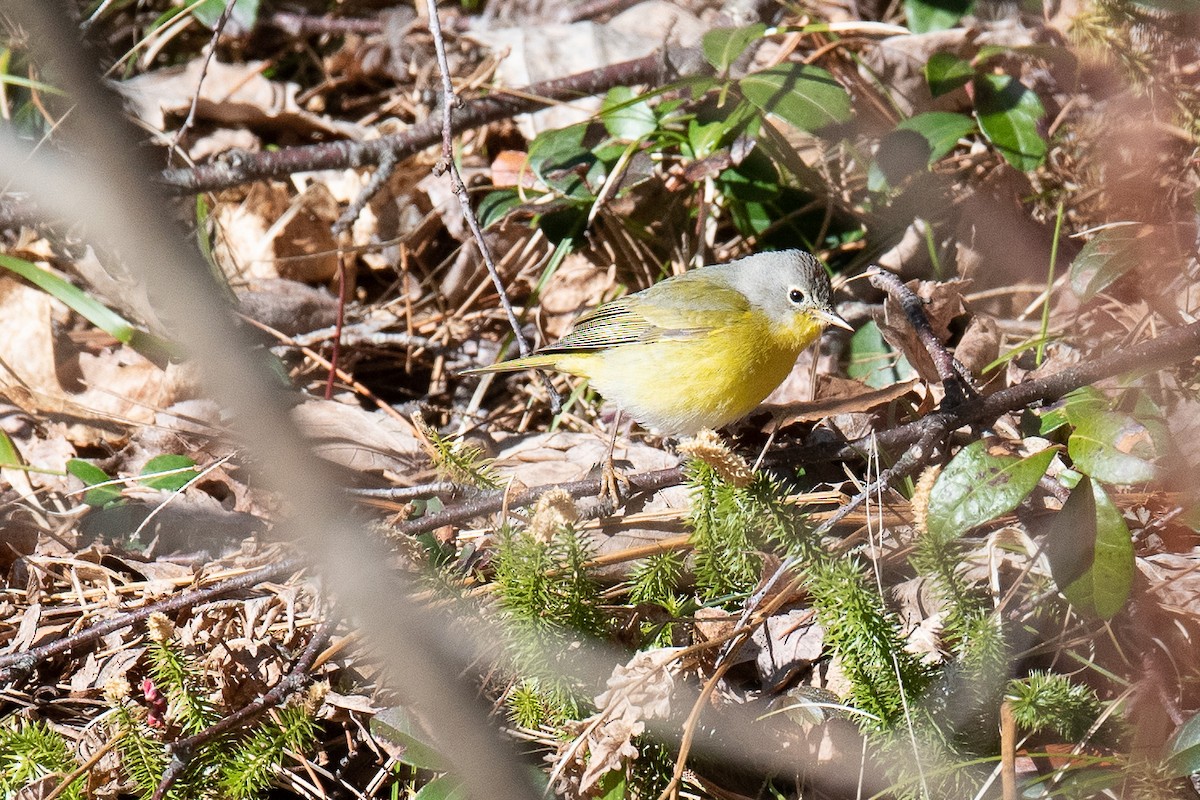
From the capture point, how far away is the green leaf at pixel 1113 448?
8.57ft

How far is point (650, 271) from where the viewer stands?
4875 mm

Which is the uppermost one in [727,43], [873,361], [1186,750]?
[727,43]

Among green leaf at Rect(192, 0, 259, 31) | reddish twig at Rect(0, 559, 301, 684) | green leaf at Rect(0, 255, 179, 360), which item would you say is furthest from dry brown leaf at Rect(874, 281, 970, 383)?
green leaf at Rect(192, 0, 259, 31)

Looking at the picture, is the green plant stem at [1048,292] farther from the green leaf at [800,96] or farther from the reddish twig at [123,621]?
the reddish twig at [123,621]

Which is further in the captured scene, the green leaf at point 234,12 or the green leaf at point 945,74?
the green leaf at point 234,12

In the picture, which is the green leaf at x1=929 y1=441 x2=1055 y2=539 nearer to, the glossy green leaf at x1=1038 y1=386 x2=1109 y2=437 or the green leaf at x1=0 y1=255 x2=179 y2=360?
the glossy green leaf at x1=1038 y1=386 x2=1109 y2=437

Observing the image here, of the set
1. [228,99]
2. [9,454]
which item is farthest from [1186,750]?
[228,99]

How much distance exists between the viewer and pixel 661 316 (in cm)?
407

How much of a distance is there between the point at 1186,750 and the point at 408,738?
1.97 m

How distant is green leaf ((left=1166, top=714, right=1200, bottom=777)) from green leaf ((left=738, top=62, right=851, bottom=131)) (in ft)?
8.46

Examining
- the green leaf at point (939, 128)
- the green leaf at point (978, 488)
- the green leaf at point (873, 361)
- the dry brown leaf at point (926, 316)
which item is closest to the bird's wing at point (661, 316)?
the green leaf at point (873, 361)

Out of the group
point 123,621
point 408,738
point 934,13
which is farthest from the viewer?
point 934,13

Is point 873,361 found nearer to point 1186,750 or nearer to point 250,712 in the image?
point 1186,750

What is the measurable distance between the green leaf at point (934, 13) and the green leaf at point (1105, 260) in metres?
1.68
